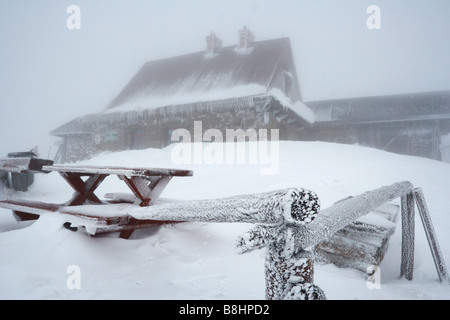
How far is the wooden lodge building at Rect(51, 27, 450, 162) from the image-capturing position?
11.3m

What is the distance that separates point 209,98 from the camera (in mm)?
11516

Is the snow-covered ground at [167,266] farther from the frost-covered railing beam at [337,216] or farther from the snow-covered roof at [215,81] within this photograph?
the snow-covered roof at [215,81]

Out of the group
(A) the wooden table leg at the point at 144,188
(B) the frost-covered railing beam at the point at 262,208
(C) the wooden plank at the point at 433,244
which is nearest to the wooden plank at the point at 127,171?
(A) the wooden table leg at the point at 144,188

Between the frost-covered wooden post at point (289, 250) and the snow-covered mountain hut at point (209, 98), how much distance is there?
9.65m

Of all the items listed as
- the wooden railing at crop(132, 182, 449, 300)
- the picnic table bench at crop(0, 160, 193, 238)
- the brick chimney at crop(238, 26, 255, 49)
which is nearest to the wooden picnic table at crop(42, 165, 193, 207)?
the picnic table bench at crop(0, 160, 193, 238)

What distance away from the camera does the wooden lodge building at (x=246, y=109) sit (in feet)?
37.0

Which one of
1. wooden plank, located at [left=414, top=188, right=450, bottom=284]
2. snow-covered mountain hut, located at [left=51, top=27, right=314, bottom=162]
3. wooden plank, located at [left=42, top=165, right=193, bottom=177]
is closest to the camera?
wooden plank, located at [left=414, top=188, right=450, bottom=284]

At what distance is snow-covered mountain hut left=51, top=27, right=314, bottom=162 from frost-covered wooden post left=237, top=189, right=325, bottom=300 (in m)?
9.65

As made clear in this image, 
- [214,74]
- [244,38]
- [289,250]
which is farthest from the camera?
[244,38]

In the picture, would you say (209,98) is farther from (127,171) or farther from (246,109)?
(127,171)

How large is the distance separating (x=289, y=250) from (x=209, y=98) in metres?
11.2

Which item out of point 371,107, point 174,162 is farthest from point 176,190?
point 371,107

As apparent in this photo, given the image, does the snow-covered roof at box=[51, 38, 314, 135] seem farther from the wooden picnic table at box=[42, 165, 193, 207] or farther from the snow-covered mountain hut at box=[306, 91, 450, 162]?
the wooden picnic table at box=[42, 165, 193, 207]

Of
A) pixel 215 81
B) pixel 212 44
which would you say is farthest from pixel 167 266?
pixel 212 44
